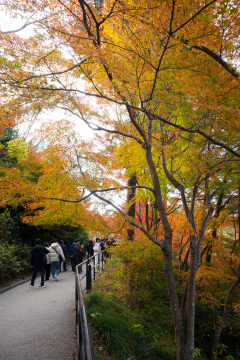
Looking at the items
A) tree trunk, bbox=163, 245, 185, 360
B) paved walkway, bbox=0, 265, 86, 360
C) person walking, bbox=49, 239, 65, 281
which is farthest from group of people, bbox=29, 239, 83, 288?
tree trunk, bbox=163, 245, 185, 360

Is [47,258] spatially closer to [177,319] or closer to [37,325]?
[37,325]

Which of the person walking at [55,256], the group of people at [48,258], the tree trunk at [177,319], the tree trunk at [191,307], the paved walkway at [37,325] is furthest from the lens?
the person walking at [55,256]

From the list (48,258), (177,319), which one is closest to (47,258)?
(48,258)

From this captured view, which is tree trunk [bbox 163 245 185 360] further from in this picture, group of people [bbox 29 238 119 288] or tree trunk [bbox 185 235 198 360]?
group of people [bbox 29 238 119 288]

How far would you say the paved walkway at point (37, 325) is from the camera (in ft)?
12.2

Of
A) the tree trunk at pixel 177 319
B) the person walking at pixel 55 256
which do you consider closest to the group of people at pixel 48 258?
the person walking at pixel 55 256

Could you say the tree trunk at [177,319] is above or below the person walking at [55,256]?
below

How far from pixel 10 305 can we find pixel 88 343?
5.95m

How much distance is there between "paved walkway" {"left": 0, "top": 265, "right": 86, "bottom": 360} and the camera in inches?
147

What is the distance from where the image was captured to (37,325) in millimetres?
4762

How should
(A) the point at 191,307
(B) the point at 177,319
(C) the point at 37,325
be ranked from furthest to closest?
(A) the point at 191,307
(B) the point at 177,319
(C) the point at 37,325

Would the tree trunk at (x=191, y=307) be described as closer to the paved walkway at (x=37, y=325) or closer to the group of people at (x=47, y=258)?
the paved walkway at (x=37, y=325)

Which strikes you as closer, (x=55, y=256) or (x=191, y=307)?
(x=191, y=307)

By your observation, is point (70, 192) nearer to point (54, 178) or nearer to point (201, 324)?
point (54, 178)
